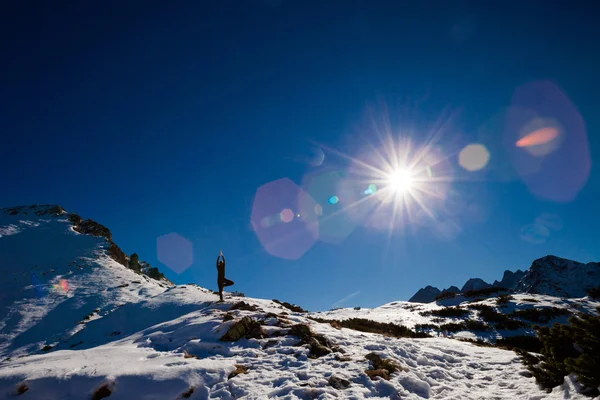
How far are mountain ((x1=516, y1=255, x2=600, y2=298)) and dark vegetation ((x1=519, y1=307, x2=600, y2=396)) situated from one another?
86056 millimetres

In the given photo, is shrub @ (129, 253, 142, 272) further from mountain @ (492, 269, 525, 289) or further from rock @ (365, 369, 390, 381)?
mountain @ (492, 269, 525, 289)

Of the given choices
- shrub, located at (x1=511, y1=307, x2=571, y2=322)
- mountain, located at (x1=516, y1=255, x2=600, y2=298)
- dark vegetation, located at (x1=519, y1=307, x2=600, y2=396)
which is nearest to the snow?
dark vegetation, located at (x1=519, y1=307, x2=600, y2=396)

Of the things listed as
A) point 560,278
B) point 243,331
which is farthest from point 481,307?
point 560,278

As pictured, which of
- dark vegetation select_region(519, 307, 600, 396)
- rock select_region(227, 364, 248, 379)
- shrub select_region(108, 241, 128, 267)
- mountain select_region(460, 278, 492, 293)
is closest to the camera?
dark vegetation select_region(519, 307, 600, 396)

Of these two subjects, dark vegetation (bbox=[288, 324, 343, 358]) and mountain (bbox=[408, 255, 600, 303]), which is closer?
dark vegetation (bbox=[288, 324, 343, 358])

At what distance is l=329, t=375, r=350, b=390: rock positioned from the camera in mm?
7268

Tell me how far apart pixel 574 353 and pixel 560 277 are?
10078cm

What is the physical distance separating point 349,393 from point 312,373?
139 cm

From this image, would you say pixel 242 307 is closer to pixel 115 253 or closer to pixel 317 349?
pixel 317 349

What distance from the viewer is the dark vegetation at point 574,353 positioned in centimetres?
499

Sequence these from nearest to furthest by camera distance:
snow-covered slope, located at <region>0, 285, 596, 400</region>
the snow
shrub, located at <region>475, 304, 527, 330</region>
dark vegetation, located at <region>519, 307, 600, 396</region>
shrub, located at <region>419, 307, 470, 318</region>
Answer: dark vegetation, located at <region>519, 307, 600, 396</region>
snow-covered slope, located at <region>0, 285, 596, 400</region>
the snow
shrub, located at <region>475, 304, 527, 330</region>
shrub, located at <region>419, 307, 470, 318</region>

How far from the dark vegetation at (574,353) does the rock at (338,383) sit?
4.64 m

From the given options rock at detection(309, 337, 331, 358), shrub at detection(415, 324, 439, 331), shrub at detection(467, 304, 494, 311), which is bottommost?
rock at detection(309, 337, 331, 358)

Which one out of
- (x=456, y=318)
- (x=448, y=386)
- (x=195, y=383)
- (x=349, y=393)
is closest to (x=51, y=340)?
(x=195, y=383)
